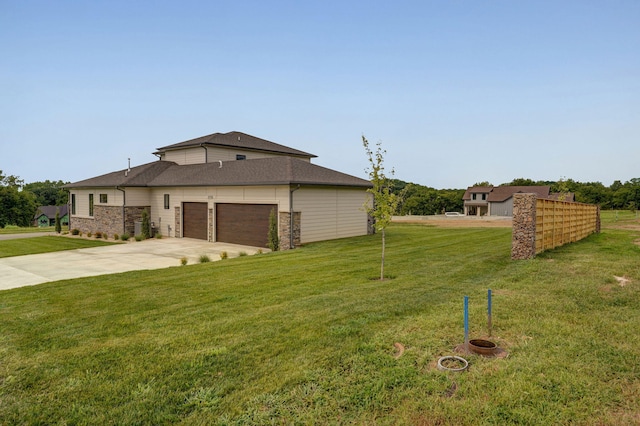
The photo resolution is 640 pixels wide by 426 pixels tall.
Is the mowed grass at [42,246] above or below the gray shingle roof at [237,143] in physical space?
below

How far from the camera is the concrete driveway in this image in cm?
1172

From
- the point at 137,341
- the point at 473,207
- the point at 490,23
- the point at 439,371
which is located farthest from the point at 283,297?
the point at 473,207

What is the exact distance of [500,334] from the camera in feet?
17.9

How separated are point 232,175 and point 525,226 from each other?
49.9 feet

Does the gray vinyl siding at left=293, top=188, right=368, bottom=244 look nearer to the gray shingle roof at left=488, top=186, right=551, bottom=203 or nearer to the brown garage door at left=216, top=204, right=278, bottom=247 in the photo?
the brown garage door at left=216, top=204, right=278, bottom=247

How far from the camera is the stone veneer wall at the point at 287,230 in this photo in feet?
56.3

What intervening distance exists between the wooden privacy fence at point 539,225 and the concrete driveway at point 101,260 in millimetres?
11502

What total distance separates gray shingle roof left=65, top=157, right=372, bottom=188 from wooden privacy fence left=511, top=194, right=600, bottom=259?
9119 mm

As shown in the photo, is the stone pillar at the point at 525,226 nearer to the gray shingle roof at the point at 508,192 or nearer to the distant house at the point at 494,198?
the distant house at the point at 494,198

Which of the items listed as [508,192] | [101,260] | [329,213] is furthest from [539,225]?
[508,192]

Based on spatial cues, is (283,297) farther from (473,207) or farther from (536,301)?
(473,207)

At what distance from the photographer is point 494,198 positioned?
6300 cm

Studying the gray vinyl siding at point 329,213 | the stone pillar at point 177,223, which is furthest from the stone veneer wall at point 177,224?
the gray vinyl siding at point 329,213

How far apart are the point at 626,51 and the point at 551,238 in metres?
11.8
